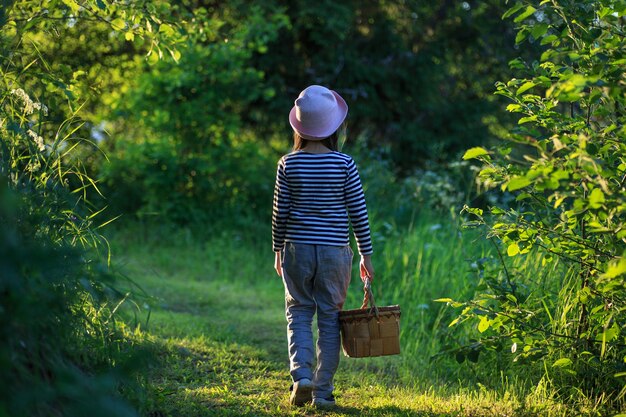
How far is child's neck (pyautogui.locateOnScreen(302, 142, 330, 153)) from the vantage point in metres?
4.50

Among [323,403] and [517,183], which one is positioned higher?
[517,183]

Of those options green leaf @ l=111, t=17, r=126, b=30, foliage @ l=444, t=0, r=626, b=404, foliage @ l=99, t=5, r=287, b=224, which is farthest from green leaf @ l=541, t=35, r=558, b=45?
foliage @ l=99, t=5, r=287, b=224

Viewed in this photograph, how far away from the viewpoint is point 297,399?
435 centimetres

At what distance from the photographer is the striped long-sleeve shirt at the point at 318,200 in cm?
441

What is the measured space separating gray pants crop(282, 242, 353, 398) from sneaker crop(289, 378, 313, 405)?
0.04m

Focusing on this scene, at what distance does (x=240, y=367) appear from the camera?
534 cm

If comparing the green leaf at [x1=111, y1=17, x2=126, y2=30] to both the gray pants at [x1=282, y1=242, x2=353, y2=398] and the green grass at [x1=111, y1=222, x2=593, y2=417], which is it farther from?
the gray pants at [x1=282, y1=242, x2=353, y2=398]

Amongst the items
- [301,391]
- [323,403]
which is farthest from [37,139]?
[323,403]

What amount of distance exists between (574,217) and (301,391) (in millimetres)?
1593

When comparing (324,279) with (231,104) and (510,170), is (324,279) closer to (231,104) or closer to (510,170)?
(510,170)

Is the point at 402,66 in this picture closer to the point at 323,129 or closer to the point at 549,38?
the point at 323,129

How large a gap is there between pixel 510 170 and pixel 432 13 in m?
11.4

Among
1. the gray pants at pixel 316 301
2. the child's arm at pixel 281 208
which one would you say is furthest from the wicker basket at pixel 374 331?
the child's arm at pixel 281 208

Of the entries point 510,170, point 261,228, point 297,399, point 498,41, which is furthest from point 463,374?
point 498,41
